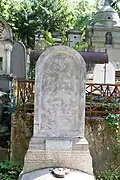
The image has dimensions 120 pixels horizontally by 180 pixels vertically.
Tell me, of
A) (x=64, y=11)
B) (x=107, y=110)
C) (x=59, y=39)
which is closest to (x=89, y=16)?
(x=64, y=11)

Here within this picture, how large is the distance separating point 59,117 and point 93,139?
1234 mm

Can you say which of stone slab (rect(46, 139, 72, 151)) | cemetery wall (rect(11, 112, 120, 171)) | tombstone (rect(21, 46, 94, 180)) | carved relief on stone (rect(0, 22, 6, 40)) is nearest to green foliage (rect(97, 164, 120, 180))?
cemetery wall (rect(11, 112, 120, 171))

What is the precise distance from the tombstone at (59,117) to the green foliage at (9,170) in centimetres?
65

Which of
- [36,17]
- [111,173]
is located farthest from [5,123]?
[36,17]

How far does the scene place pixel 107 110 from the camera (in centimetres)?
649

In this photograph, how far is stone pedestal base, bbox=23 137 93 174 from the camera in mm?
5270

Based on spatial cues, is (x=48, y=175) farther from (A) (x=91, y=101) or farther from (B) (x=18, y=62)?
(B) (x=18, y=62)

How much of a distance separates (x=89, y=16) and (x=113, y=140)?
73.3 ft

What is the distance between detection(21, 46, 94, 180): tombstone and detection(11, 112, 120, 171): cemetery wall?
92cm

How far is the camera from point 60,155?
5297 mm

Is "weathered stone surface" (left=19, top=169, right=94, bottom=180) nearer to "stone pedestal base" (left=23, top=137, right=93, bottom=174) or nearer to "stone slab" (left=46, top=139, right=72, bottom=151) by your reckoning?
"stone pedestal base" (left=23, top=137, right=93, bottom=174)

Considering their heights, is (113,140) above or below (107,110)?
below

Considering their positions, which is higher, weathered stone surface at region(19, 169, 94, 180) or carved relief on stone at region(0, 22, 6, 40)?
carved relief on stone at region(0, 22, 6, 40)

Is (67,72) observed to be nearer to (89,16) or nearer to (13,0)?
(13,0)
